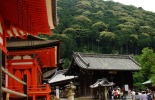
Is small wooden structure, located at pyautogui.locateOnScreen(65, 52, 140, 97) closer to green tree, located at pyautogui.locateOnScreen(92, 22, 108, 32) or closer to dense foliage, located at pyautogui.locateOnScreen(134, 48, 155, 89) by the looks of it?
dense foliage, located at pyautogui.locateOnScreen(134, 48, 155, 89)

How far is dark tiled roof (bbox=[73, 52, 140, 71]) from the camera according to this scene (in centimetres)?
3672

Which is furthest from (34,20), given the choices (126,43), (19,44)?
(126,43)

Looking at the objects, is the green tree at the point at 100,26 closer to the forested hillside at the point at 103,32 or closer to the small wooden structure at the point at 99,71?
the forested hillside at the point at 103,32

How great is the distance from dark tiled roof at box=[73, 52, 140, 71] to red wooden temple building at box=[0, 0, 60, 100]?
52.6 ft

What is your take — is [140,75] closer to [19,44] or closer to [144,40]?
[19,44]

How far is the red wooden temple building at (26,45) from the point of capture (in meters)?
7.23

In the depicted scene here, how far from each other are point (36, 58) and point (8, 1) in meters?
11.5

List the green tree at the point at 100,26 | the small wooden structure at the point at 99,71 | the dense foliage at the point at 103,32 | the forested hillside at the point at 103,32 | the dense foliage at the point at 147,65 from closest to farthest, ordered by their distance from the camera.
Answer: the dense foliage at the point at 147,65 < the small wooden structure at the point at 99,71 < the dense foliage at the point at 103,32 < the forested hillside at the point at 103,32 < the green tree at the point at 100,26

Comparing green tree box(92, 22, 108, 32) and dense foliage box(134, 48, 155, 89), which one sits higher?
green tree box(92, 22, 108, 32)

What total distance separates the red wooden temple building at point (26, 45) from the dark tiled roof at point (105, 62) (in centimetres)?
1603

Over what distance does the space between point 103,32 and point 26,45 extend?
6942cm

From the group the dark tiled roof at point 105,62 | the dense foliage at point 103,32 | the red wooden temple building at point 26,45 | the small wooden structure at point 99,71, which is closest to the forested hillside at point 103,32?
the dense foliage at point 103,32

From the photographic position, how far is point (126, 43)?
85000mm

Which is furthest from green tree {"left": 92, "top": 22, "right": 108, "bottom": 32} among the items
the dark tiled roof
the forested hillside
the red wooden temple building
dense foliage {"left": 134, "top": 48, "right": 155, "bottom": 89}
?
the red wooden temple building
